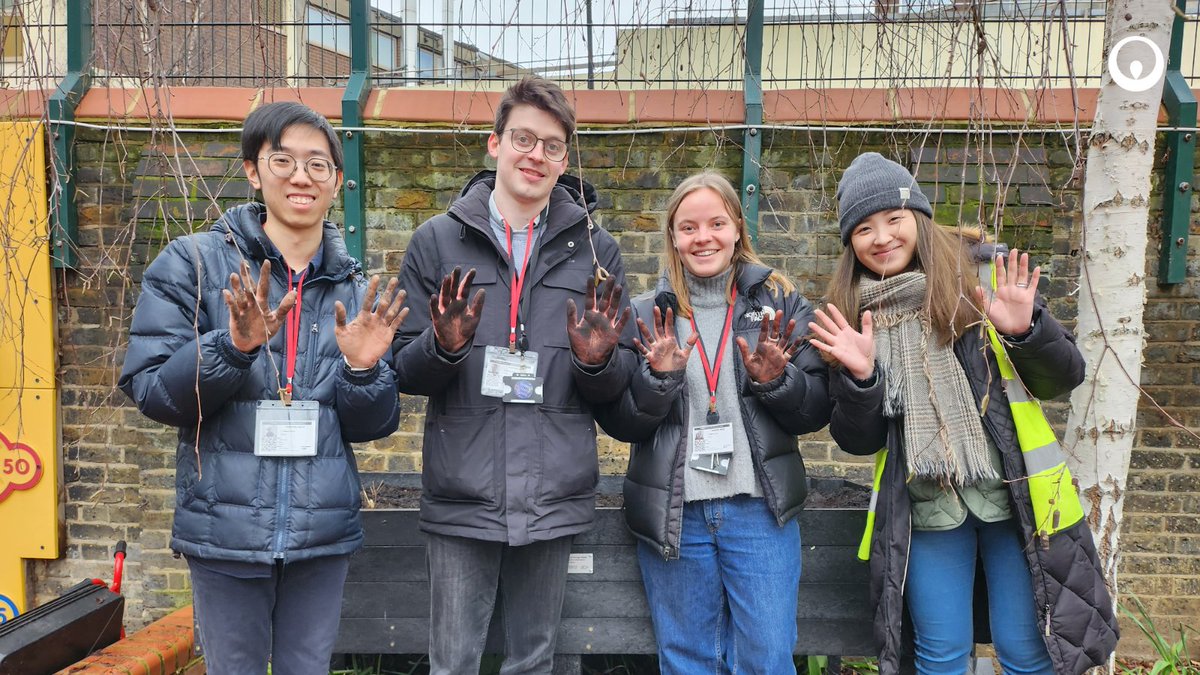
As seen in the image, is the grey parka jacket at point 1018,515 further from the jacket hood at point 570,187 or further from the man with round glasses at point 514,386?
the jacket hood at point 570,187

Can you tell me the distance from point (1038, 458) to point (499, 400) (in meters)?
1.64

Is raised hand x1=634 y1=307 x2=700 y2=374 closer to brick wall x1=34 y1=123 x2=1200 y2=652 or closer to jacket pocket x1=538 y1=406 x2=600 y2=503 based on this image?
jacket pocket x1=538 y1=406 x2=600 y2=503

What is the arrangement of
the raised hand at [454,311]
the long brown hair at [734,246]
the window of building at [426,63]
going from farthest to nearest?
the window of building at [426,63] → the long brown hair at [734,246] → the raised hand at [454,311]

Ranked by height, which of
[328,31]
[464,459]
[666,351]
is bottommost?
[464,459]

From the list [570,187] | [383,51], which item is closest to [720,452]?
[570,187]

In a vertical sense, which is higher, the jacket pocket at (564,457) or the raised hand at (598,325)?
the raised hand at (598,325)

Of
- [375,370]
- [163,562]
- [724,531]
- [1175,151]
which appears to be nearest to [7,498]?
[163,562]

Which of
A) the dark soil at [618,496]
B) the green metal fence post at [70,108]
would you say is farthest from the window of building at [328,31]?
the dark soil at [618,496]

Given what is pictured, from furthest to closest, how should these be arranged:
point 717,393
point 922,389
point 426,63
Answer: point 426,63
point 717,393
point 922,389

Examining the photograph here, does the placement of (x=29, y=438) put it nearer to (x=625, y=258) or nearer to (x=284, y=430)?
(x=284, y=430)

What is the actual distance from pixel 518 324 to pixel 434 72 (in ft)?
9.33

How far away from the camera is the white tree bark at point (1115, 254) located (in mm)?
2582

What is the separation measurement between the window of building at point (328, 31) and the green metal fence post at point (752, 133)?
7.98 ft

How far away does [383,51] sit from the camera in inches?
194
